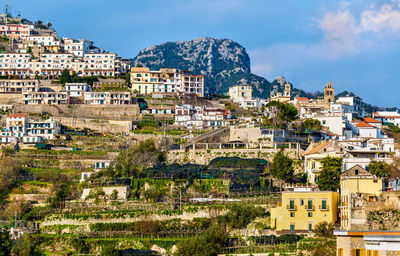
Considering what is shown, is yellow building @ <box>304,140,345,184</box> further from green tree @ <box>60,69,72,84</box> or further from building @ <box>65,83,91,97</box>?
green tree @ <box>60,69,72,84</box>

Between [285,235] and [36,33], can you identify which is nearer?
[285,235]

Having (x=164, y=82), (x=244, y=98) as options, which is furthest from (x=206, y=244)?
(x=244, y=98)

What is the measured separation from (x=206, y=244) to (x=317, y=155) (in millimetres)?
16214

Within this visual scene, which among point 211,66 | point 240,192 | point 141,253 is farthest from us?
point 211,66

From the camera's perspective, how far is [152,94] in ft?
310

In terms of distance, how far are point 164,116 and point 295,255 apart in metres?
44.9

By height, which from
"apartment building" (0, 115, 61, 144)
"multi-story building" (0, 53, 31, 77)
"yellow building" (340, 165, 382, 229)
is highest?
"multi-story building" (0, 53, 31, 77)

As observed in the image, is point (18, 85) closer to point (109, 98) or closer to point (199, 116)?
point (109, 98)

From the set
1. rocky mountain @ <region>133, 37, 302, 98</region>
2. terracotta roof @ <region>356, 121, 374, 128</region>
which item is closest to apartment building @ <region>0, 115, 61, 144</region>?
terracotta roof @ <region>356, 121, 374, 128</region>

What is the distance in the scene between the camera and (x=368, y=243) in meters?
22.3

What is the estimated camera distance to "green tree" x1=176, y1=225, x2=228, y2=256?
45938 millimetres

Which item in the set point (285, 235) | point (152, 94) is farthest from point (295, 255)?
point (152, 94)

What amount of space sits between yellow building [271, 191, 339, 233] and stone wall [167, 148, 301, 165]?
1736 cm

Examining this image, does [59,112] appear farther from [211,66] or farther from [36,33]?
[211,66]
